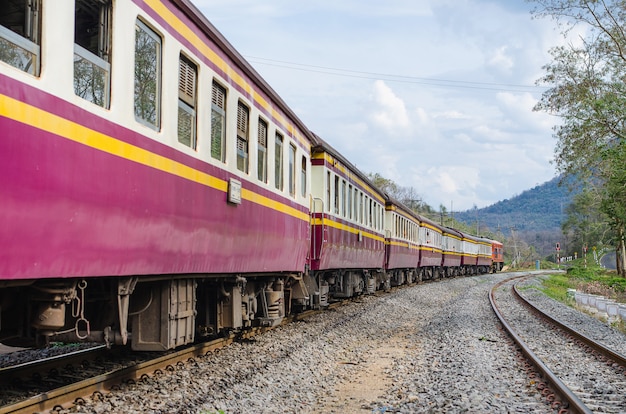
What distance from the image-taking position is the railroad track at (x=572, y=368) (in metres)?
6.39

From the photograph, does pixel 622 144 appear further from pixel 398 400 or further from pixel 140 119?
pixel 140 119

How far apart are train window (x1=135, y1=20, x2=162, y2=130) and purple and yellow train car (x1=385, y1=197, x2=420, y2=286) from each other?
17.6 m

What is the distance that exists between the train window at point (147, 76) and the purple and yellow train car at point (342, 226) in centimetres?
725

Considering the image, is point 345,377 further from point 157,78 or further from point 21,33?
point 21,33

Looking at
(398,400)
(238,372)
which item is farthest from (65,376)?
(398,400)

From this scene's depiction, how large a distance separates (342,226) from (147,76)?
946cm

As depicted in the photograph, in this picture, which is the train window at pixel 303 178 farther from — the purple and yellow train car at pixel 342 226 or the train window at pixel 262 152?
the train window at pixel 262 152

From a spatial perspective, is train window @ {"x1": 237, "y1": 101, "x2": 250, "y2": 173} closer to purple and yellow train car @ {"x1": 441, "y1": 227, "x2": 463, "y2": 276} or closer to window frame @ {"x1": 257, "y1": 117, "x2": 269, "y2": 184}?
window frame @ {"x1": 257, "y1": 117, "x2": 269, "y2": 184}

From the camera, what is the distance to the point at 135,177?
503 centimetres

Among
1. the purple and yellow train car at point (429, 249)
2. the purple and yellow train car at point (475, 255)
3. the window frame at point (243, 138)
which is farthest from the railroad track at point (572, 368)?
the purple and yellow train car at point (475, 255)

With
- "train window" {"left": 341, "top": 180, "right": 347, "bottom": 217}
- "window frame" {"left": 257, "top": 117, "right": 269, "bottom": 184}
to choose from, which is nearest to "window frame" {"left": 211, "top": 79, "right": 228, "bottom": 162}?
"window frame" {"left": 257, "top": 117, "right": 269, "bottom": 184}

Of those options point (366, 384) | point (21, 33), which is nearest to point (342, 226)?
point (366, 384)

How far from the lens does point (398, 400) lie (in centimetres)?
646

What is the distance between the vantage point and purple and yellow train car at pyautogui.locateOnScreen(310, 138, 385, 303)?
12.9 m
